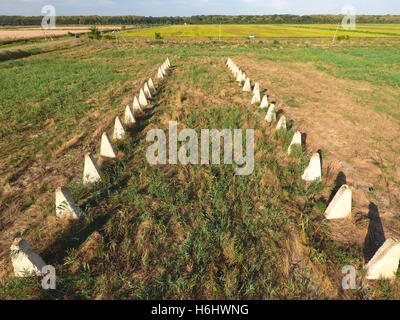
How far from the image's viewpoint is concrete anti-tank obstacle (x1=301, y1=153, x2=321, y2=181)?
169 inches

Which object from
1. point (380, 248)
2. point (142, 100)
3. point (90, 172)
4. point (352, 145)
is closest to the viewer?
point (380, 248)

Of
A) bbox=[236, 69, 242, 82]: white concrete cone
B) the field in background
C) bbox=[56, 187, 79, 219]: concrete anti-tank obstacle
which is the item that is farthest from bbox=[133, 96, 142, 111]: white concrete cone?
the field in background

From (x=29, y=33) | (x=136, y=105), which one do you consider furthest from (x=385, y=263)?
(x=29, y=33)

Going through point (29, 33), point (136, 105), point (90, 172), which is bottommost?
point (90, 172)

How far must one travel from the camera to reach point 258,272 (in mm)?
2752

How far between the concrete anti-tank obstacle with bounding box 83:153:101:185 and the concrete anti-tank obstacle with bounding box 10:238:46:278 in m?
1.95

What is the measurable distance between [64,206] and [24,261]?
3.24 feet

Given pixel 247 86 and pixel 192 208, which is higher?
pixel 247 86

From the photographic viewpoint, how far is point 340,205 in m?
3.45

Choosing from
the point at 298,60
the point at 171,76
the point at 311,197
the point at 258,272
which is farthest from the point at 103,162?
the point at 298,60

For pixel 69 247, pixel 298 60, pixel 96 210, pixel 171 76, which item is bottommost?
pixel 69 247

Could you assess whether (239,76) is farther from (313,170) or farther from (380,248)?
(380,248)
